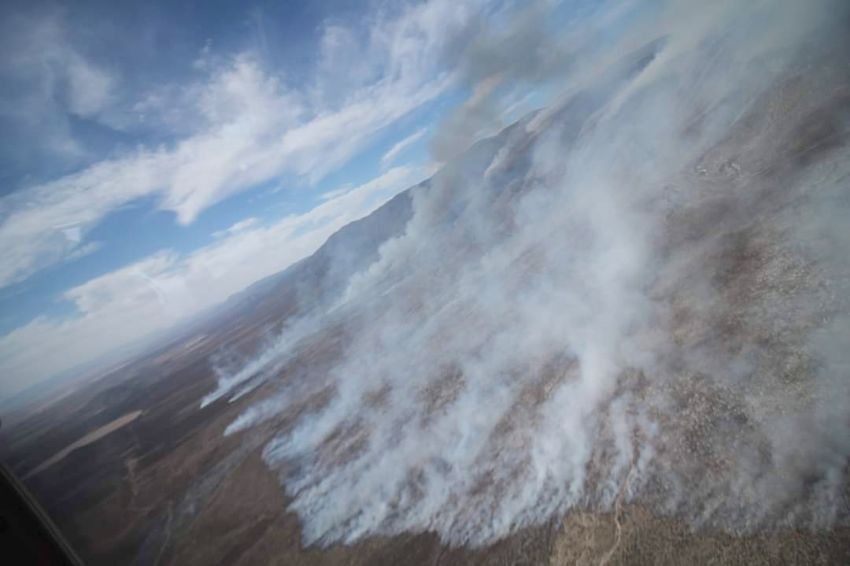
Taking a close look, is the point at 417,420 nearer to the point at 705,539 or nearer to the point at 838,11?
the point at 705,539

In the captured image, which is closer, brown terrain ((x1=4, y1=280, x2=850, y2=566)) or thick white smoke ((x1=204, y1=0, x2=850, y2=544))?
brown terrain ((x1=4, y1=280, x2=850, y2=566))

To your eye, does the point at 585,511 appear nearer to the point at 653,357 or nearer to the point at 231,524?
the point at 653,357

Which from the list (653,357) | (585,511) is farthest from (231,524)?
(653,357)

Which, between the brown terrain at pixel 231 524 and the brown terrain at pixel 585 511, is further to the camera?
the brown terrain at pixel 585 511

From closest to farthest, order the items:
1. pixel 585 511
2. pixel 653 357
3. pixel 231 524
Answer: pixel 585 511 < pixel 653 357 < pixel 231 524

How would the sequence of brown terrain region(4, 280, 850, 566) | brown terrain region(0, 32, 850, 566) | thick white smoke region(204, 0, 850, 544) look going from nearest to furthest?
brown terrain region(4, 280, 850, 566), brown terrain region(0, 32, 850, 566), thick white smoke region(204, 0, 850, 544)

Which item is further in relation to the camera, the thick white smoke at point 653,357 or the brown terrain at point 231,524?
the thick white smoke at point 653,357

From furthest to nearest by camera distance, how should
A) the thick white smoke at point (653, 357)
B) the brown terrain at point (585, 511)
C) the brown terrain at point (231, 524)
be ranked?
the thick white smoke at point (653, 357) < the brown terrain at point (585, 511) < the brown terrain at point (231, 524)

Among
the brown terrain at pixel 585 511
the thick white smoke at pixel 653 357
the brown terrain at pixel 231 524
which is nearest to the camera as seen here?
the brown terrain at pixel 231 524
